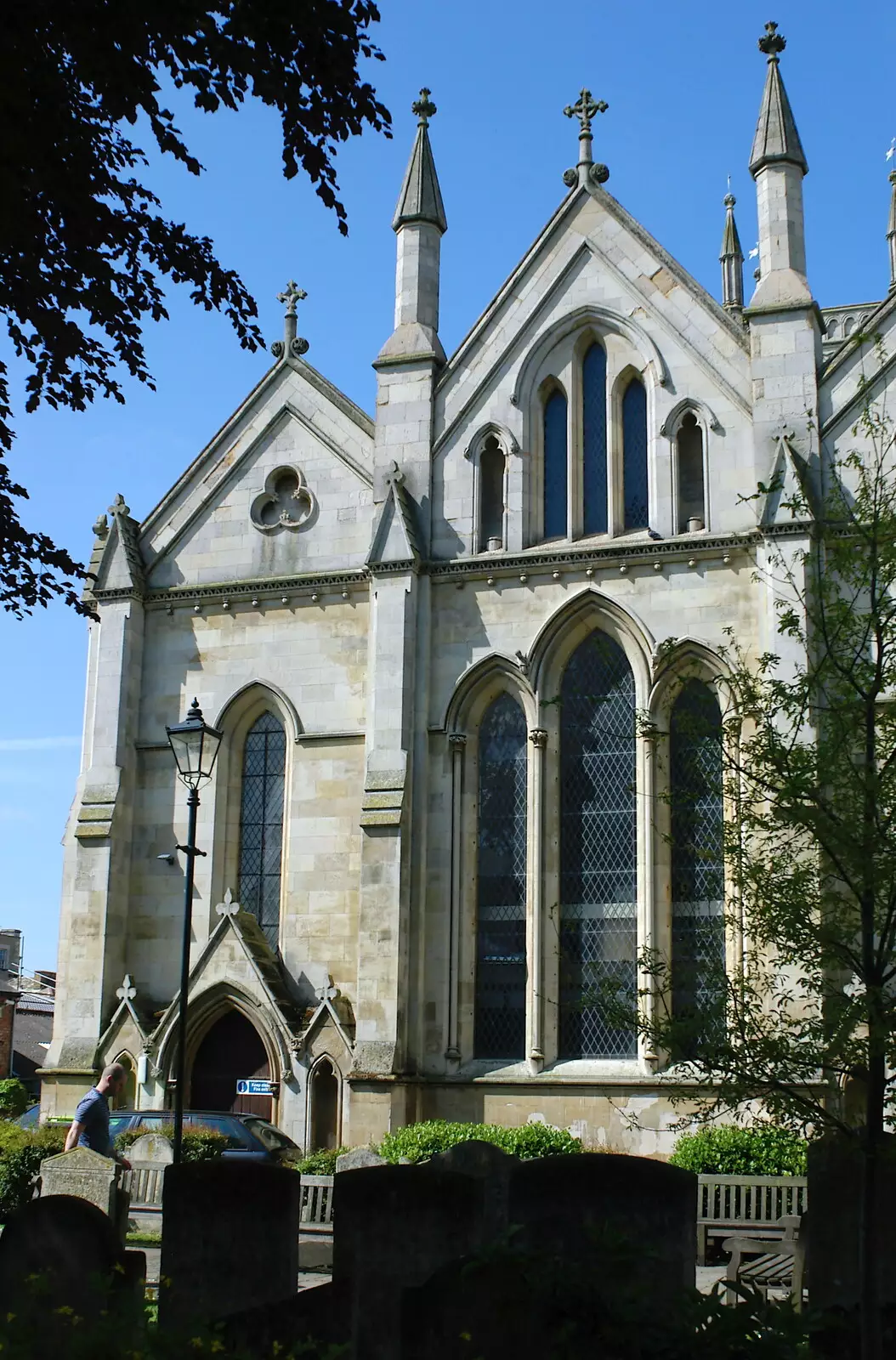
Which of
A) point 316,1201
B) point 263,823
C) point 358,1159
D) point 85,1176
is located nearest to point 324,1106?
point 316,1201

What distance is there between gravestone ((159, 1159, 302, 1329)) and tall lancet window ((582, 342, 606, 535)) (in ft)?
59.4

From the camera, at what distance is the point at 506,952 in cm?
2333

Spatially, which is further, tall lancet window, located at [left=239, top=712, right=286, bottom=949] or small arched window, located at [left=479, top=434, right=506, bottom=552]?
tall lancet window, located at [left=239, top=712, right=286, bottom=949]

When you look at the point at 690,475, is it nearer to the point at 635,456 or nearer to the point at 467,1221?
the point at 635,456

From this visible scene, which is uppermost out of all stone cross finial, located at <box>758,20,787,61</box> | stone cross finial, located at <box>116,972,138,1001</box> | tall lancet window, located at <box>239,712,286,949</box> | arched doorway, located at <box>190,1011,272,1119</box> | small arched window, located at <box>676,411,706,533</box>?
stone cross finial, located at <box>758,20,787,61</box>

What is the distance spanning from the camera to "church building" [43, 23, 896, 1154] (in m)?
22.6

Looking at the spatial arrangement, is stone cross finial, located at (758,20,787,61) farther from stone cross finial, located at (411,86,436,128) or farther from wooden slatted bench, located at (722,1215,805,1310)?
wooden slatted bench, located at (722,1215,805,1310)

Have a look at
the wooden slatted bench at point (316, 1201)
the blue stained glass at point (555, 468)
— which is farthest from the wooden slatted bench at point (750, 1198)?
the blue stained glass at point (555, 468)

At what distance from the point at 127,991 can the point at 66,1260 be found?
58.4ft

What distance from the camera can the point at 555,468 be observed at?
24.7m

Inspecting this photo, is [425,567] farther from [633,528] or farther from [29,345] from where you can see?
[29,345]

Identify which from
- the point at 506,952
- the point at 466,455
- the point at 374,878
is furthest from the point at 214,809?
the point at 466,455

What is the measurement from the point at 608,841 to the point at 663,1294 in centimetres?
1672

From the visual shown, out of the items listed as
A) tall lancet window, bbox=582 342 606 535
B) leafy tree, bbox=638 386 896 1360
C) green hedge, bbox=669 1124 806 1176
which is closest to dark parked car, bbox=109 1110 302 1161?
green hedge, bbox=669 1124 806 1176
